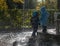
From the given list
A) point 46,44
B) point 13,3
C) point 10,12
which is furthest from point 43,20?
point 13,3

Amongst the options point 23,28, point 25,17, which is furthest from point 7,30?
point 25,17

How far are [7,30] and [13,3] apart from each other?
11.8 meters

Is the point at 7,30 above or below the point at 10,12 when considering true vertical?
below

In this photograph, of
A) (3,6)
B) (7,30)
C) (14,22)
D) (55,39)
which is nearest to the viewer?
(55,39)

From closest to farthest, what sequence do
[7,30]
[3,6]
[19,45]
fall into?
[19,45]
[7,30]
[3,6]

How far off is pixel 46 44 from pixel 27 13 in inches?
465

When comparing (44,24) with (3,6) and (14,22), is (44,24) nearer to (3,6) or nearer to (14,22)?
(14,22)

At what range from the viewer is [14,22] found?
22.8 metres

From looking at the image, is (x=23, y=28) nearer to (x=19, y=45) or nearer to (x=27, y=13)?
(x=27, y=13)

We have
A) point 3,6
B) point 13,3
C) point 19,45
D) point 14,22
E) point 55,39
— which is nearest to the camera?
point 19,45

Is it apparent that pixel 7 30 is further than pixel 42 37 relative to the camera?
Yes

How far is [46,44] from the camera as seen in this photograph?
12141 millimetres

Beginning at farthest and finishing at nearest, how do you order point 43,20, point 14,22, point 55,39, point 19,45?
point 14,22 → point 43,20 → point 55,39 → point 19,45

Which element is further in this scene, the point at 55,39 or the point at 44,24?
the point at 44,24
